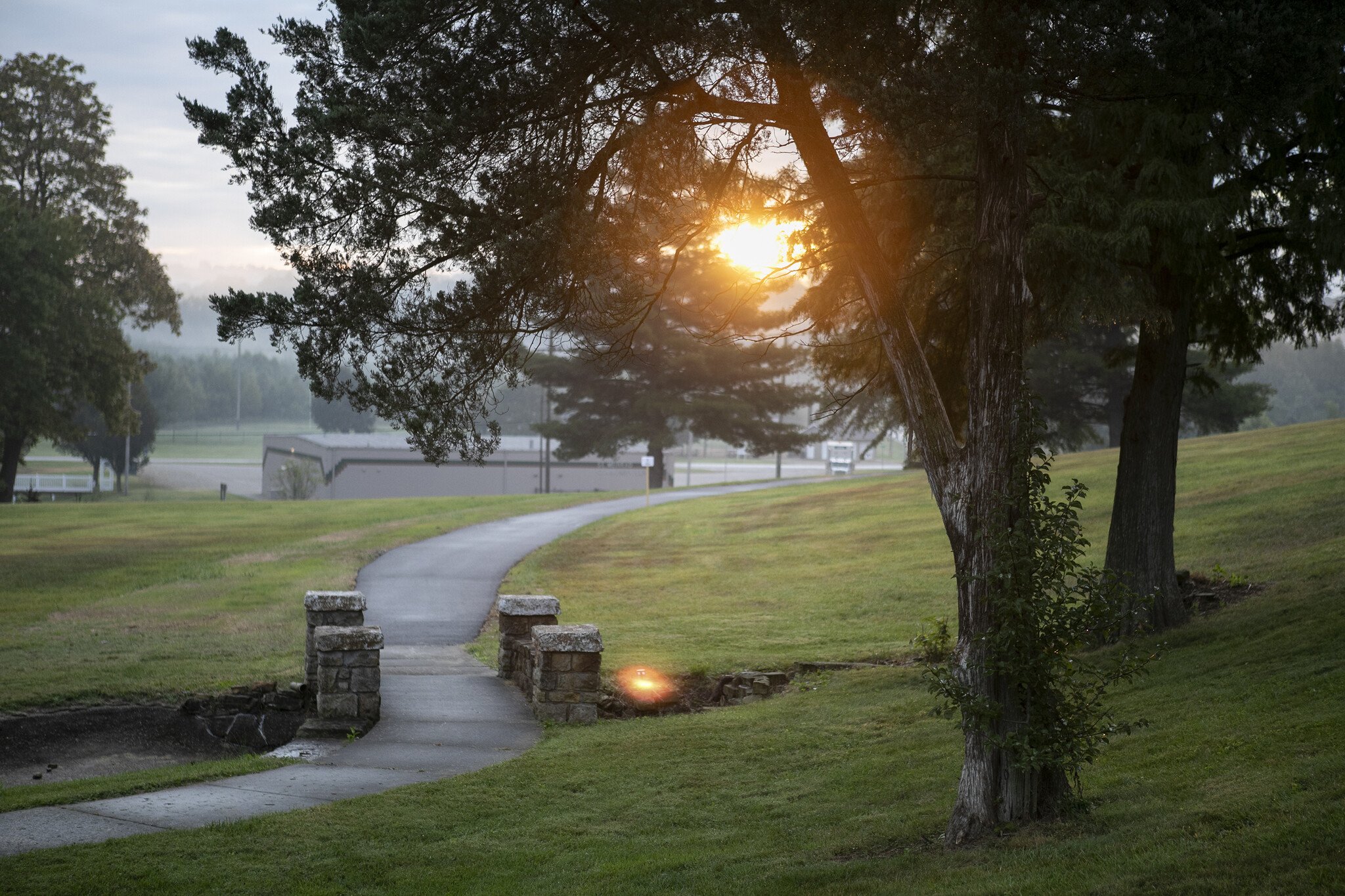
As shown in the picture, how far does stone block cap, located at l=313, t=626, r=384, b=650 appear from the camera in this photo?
1105 cm

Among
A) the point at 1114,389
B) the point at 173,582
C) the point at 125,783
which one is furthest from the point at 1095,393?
the point at 125,783

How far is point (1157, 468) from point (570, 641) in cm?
669

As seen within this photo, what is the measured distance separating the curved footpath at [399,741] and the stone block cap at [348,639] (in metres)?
0.74

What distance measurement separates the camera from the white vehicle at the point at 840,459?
72.8 meters

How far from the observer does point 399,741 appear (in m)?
10.2

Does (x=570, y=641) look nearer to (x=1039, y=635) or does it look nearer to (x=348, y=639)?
(x=348, y=639)

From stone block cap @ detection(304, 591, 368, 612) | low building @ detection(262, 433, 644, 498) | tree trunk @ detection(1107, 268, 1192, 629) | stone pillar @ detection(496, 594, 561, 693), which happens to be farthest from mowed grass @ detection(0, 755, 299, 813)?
low building @ detection(262, 433, 644, 498)

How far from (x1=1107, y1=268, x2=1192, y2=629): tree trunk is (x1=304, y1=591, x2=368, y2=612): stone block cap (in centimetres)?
837

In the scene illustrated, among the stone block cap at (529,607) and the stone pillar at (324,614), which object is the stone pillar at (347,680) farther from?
the stone block cap at (529,607)

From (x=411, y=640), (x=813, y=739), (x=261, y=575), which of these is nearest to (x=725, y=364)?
(x=261, y=575)

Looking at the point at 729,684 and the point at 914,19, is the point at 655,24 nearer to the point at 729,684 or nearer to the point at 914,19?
the point at 914,19

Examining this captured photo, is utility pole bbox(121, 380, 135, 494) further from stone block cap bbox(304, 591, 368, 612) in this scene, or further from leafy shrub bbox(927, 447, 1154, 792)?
leafy shrub bbox(927, 447, 1154, 792)

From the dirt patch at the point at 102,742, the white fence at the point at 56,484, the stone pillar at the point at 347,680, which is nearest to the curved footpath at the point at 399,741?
the stone pillar at the point at 347,680

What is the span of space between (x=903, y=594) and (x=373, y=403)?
1160 centimetres
